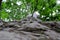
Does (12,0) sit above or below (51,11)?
above

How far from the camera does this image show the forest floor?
1075 mm

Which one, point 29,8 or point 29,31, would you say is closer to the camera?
point 29,31

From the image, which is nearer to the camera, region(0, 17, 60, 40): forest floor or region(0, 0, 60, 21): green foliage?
region(0, 17, 60, 40): forest floor

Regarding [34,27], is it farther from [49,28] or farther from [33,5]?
[33,5]

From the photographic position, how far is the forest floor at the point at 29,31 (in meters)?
1.08

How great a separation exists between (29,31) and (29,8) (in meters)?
2.43

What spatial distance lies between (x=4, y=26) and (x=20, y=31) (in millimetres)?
148

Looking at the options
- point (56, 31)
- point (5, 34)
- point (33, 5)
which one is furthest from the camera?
point (33, 5)

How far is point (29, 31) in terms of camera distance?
3.84 feet

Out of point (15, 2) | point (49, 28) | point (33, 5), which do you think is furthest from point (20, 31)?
point (15, 2)

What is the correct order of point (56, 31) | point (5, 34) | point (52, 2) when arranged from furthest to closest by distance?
point (52, 2), point (56, 31), point (5, 34)

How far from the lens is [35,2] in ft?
11.7

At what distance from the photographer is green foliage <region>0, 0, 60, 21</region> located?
3.55m

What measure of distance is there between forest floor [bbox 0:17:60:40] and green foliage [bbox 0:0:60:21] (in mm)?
2221
